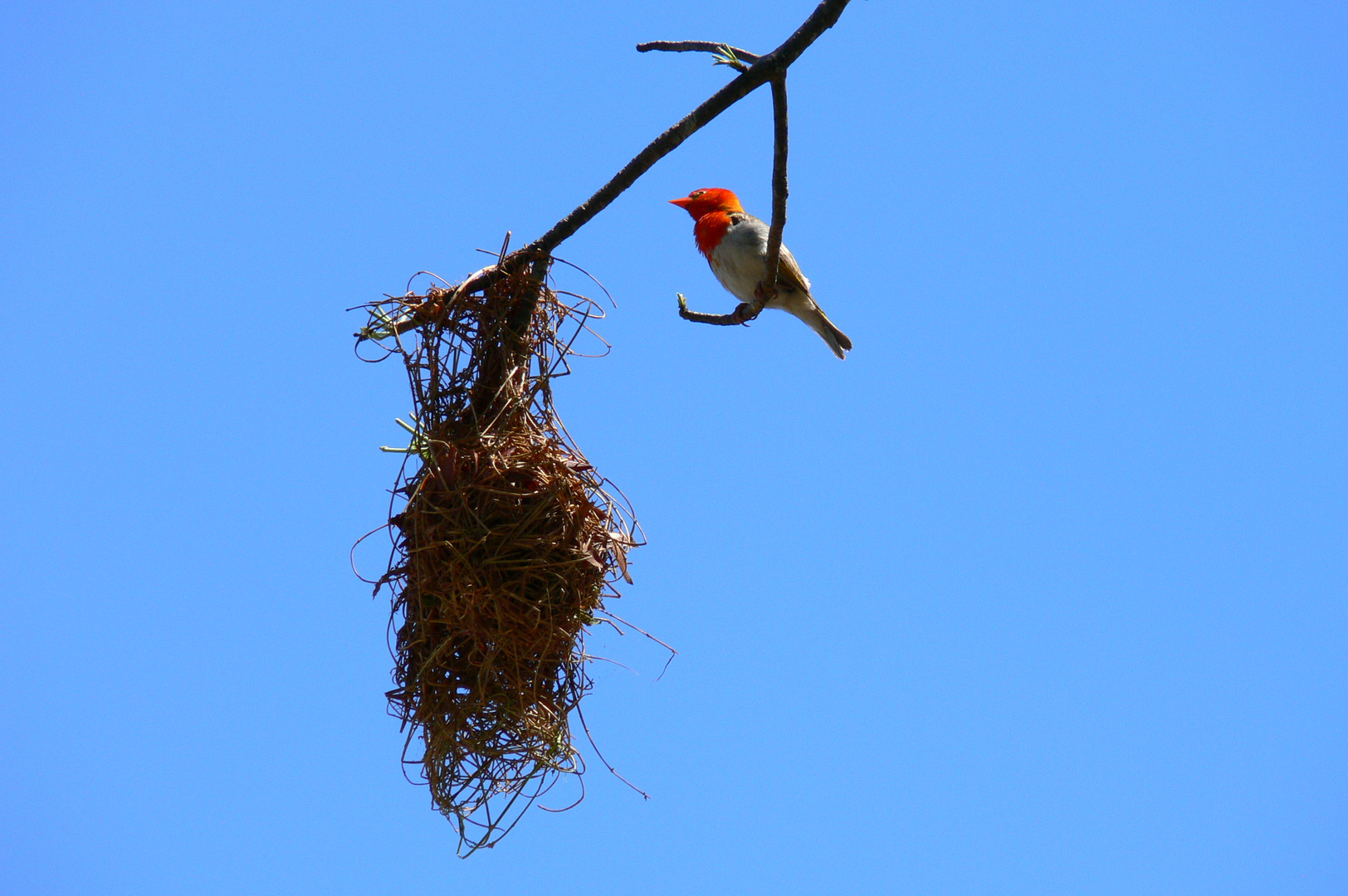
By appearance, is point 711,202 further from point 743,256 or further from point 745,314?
point 745,314

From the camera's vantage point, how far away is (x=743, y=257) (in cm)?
344

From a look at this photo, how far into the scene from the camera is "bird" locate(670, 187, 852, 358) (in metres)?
3.43

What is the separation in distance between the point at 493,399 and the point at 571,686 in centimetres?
69

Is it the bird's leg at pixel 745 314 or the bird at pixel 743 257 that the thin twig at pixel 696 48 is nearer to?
the bird's leg at pixel 745 314

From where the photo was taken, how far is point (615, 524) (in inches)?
85.7

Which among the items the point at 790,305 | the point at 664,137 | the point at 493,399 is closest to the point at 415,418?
the point at 493,399

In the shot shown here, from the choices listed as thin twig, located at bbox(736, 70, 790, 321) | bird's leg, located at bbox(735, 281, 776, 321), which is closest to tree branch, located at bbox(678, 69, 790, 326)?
thin twig, located at bbox(736, 70, 790, 321)

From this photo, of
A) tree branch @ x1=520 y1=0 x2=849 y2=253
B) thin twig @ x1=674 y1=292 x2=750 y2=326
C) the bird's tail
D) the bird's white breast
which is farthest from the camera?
the bird's tail

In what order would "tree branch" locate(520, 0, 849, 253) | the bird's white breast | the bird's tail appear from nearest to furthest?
"tree branch" locate(520, 0, 849, 253) < the bird's white breast < the bird's tail

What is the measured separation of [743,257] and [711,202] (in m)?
0.41

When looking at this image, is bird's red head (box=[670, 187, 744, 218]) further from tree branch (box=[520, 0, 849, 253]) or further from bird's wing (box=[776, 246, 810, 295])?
tree branch (box=[520, 0, 849, 253])

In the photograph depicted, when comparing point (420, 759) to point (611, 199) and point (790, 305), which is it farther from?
point (790, 305)

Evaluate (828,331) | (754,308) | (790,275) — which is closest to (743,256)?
(790,275)

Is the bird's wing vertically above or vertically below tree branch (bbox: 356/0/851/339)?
above
